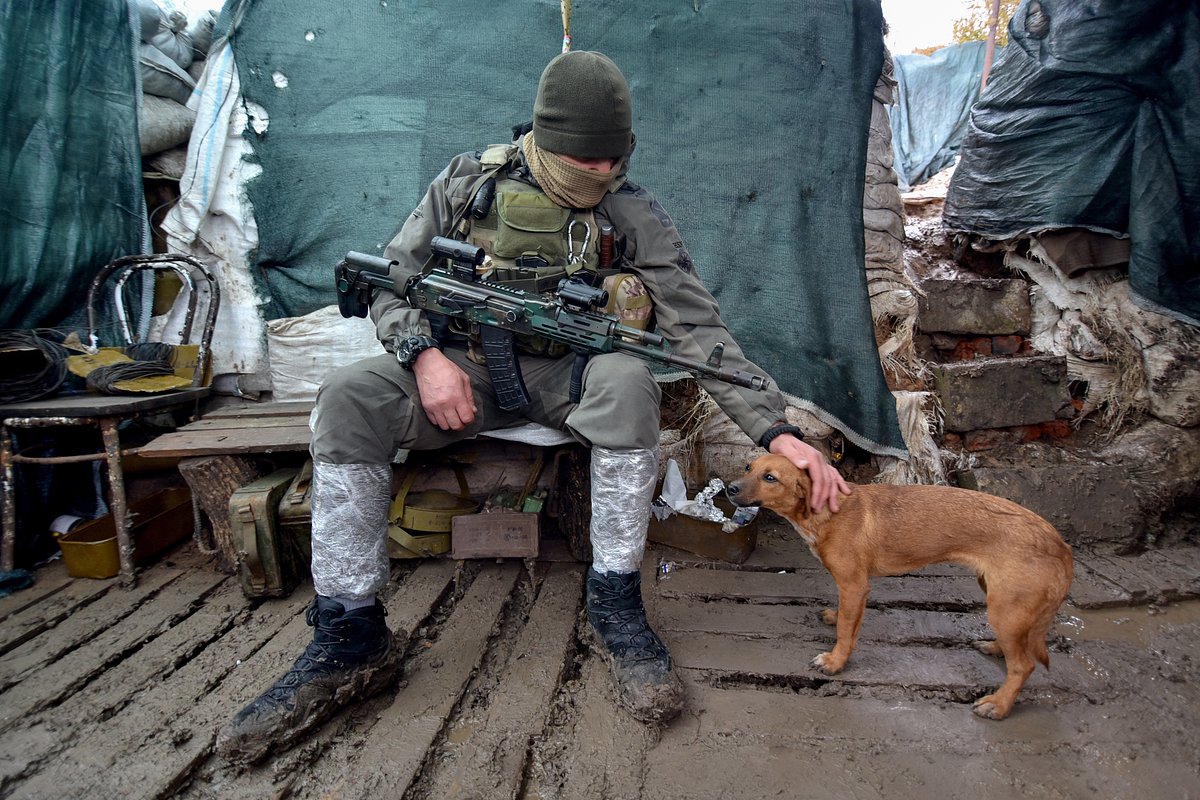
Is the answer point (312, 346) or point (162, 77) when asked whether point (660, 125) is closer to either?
point (312, 346)

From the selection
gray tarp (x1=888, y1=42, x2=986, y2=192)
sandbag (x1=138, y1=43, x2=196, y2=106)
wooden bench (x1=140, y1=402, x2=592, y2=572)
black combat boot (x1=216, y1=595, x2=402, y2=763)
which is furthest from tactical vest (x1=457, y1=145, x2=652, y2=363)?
gray tarp (x1=888, y1=42, x2=986, y2=192)

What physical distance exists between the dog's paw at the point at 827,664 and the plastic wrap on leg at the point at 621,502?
2.22 feet

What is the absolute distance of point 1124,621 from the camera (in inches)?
99.3

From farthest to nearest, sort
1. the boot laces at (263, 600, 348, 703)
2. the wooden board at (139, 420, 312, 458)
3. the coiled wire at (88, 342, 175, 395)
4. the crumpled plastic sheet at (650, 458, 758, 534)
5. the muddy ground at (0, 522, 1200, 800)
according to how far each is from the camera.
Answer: the coiled wire at (88, 342, 175, 395) < the crumpled plastic sheet at (650, 458, 758, 534) < the wooden board at (139, 420, 312, 458) < the boot laces at (263, 600, 348, 703) < the muddy ground at (0, 522, 1200, 800)

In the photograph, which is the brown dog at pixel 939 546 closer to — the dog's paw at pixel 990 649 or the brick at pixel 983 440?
the dog's paw at pixel 990 649

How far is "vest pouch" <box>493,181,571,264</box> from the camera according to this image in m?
2.40

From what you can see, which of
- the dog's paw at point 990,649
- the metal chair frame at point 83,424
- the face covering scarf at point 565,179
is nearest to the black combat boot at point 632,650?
the dog's paw at point 990,649

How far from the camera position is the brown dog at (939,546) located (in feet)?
6.24

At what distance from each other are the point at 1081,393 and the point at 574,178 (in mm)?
3484

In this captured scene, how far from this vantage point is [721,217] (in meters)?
3.50

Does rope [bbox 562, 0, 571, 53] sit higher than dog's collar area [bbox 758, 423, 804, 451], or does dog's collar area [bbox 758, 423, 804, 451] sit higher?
rope [bbox 562, 0, 571, 53]

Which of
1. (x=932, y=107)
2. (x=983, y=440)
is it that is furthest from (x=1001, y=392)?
(x=932, y=107)

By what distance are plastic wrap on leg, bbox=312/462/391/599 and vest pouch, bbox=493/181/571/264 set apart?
0.99m

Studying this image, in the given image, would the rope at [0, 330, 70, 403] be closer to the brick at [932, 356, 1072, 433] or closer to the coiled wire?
the coiled wire
